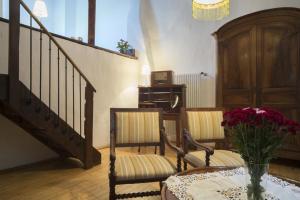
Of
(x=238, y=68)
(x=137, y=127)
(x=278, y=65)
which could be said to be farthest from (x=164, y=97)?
(x=137, y=127)

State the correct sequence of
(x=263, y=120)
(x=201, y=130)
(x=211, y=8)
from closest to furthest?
(x=263, y=120), (x=211, y=8), (x=201, y=130)

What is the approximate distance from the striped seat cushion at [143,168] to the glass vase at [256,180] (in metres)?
0.93

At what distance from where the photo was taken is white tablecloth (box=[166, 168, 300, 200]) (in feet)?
3.66

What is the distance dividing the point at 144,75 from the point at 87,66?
1.53m

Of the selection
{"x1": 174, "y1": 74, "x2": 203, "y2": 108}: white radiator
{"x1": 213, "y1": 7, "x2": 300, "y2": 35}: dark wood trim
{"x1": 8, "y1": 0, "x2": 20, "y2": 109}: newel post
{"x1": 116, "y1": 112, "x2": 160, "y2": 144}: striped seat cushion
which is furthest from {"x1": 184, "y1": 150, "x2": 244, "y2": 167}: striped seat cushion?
{"x1": 174, "y1": 74, "x2": 203, "y2": 108}: white radiator

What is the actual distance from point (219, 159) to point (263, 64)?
74.6 inches

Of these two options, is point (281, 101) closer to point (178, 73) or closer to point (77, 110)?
point (178, 73)

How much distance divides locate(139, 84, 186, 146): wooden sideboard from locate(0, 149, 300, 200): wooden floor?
5.19 feet

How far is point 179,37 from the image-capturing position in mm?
4980

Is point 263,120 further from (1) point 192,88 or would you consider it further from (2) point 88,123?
(1) point 192,88

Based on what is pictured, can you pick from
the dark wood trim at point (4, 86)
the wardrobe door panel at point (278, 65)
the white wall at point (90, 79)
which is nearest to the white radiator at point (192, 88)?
the white wall at point (90, 79)

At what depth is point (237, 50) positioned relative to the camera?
3633 mm

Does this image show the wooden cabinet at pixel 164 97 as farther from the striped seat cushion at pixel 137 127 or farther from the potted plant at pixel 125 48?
the striped seat cushion at pixel 137 127

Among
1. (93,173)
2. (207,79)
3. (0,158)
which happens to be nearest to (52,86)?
(0,158)
